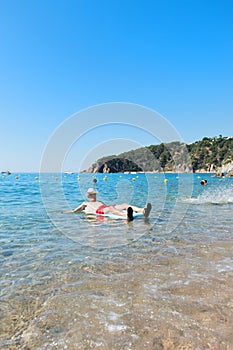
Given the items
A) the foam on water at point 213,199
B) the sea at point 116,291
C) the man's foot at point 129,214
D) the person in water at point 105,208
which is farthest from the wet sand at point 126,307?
the foam on water at point 213,199

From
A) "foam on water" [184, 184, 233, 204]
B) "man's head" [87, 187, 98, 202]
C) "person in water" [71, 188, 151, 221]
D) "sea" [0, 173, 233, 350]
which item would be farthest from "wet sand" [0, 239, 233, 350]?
"foam on water" [184, 184, 233, 204]

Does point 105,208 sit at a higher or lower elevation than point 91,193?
lower

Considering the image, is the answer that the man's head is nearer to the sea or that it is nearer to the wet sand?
the sea

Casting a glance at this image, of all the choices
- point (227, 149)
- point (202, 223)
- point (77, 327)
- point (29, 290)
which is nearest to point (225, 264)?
point (77, 327)

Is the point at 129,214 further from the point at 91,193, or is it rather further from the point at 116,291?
the point at 116,291

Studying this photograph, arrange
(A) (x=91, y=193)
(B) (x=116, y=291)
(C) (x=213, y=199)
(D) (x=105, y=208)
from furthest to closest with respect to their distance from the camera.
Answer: (C) (x=213, y=199) → (A) (x=91, y=193) → (D) (x=105, y=208) → (B) (x=116, y=291)

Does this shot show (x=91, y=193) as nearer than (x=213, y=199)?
Yes

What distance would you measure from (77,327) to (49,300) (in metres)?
1.01

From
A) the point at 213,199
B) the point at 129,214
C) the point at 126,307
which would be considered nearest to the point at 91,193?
the point at 129,214

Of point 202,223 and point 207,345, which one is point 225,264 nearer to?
point 207,345

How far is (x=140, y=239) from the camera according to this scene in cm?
855

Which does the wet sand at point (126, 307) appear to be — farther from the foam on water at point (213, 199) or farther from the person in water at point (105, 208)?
the foam on water at point (213, 199)

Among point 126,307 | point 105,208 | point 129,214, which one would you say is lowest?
point 126,307

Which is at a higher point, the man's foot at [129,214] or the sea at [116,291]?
the man's foot at [129,214]
